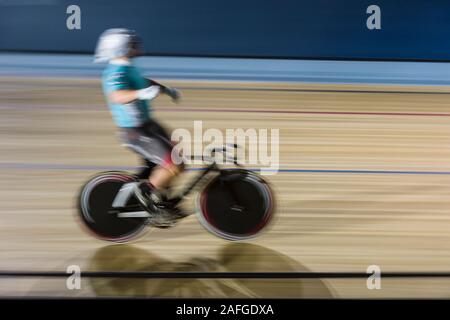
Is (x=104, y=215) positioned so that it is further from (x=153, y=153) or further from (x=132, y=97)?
Result: (x=132, y=97)

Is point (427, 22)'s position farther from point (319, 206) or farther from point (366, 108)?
point (366, 108)

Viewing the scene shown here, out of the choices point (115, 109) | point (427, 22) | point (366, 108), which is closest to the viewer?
point (115, 109)

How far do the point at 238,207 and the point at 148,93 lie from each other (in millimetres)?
564

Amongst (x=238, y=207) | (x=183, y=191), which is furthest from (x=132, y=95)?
(x=238, y=207)

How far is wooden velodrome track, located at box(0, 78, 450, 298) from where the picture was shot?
1.83 m

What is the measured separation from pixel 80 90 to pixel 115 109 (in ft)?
1.21

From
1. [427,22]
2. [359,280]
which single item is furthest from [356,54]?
[359,280]

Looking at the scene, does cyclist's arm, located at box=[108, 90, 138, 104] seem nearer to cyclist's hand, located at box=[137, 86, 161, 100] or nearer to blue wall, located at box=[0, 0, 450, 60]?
cyclist's hand, located at box=[137, 86, 161, 100]

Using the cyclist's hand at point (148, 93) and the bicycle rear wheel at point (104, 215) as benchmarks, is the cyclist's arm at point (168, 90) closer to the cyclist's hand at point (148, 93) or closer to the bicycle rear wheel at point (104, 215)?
the cyclist's hand at point (148, 93)

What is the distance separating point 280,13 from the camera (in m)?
1.90

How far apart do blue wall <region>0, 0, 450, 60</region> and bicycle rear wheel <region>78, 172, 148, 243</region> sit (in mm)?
506

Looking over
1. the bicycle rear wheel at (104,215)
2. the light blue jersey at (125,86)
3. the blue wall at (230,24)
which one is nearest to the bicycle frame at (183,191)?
the bicycle rear wheel at (104,215)

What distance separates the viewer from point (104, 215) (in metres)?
1.88

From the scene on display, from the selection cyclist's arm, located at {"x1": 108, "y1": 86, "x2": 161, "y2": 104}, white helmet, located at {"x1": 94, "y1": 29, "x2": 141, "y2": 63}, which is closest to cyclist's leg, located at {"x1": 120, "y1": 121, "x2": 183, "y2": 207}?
cyclist's arm, located at {"x1": 108, "y1": 86, "x2": 161, "y2": 104}
